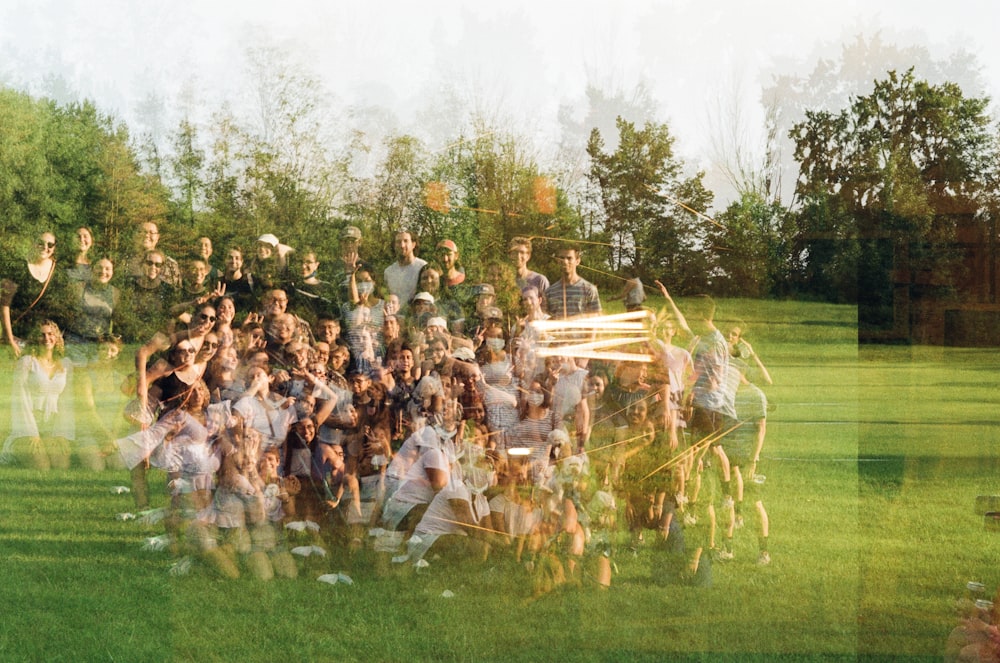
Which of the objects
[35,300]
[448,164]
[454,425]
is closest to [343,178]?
[448,164]

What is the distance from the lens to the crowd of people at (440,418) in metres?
4.43

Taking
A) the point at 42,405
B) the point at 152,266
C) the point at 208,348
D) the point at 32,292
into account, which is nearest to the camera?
the point at 208,348

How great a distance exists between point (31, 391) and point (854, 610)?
4688mm

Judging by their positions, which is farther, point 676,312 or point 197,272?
point 197,272

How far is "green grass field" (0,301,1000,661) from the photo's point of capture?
408 cm

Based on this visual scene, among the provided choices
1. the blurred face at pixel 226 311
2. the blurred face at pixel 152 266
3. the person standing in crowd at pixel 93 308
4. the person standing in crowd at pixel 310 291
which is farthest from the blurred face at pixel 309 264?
the person standing in crowd at pixel 93 308

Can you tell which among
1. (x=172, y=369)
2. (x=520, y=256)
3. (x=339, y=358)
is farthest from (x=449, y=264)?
(x=172, y=369)

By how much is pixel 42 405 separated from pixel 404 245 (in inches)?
105

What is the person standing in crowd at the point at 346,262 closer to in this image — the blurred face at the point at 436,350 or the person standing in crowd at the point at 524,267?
the blurred face at the point at 436,350

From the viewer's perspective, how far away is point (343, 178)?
536 centimetres

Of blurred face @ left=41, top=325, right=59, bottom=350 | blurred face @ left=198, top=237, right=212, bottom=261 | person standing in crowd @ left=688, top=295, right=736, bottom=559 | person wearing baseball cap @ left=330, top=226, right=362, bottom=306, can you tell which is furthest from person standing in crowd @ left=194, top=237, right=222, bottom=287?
person standing in crowd @ left=688, top=295, right=736, bottom=559

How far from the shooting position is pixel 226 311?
16.4ft

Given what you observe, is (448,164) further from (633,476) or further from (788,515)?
(788,515)

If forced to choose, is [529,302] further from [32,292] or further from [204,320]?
[32,292]
